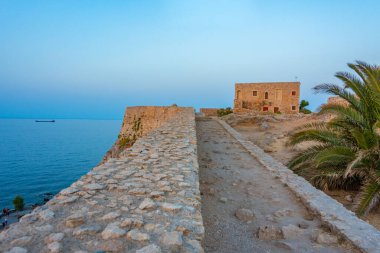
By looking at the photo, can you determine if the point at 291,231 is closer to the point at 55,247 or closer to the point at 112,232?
the point at 112,232

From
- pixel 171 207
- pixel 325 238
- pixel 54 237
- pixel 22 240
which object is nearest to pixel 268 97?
pixel 325 238

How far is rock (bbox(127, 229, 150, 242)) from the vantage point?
6.23ft

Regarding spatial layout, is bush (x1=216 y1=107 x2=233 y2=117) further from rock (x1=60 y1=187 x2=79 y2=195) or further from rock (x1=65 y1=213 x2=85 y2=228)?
rock (x1=65 y1=213 x2=85 y2=228)

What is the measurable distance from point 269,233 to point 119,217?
4.96 feet

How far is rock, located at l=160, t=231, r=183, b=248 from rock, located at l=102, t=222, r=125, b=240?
295 mm

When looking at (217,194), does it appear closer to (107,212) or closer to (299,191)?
(299,191)

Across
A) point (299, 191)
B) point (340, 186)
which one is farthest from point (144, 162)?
point (340, 186)

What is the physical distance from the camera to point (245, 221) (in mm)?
3207

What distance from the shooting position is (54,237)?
1.82m

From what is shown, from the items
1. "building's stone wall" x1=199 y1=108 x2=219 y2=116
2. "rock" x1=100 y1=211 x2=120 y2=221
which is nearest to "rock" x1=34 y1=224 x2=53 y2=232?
"rock" x1=100 y1=211 x2=120 y2=221

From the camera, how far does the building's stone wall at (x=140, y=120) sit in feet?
56.8

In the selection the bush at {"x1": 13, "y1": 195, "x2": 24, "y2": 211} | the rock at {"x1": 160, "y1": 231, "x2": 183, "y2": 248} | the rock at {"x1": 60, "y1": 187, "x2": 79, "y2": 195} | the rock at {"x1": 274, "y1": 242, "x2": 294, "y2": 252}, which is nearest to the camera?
the rock at {"x1": 160, "y1": 231, "x2": 183, "y2": 248}

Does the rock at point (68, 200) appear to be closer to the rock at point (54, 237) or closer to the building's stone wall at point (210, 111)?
the rock at point (54, 237)

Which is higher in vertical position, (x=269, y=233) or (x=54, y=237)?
(x=54, y=237)
